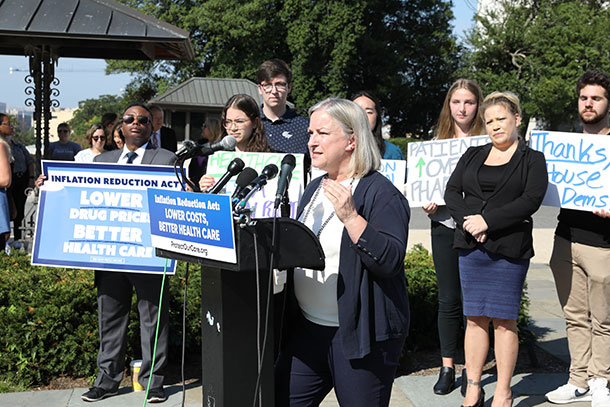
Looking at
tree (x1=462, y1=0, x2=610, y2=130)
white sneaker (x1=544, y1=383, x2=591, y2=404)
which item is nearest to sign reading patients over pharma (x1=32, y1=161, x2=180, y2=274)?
white sneaker (x1=544, y1=383, x2=591, y2=404)

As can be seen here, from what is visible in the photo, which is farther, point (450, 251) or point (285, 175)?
point (450, 251)

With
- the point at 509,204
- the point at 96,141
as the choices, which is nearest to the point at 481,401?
the point at 509,204

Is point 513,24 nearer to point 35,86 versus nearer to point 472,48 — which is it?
point 472,48

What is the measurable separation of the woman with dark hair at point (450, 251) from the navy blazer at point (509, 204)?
1.73 ft

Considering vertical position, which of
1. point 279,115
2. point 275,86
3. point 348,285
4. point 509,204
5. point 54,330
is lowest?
point 54,330

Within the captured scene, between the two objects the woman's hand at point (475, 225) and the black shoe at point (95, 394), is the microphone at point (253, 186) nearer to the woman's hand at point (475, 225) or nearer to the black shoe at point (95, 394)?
the woman's hand at point (475, 225)

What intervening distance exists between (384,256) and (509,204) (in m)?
1.86

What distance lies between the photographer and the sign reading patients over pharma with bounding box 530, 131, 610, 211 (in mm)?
4828

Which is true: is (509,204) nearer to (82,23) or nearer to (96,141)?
(82,23)

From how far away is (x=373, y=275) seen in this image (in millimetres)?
2979

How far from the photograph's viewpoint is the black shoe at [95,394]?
494 cm

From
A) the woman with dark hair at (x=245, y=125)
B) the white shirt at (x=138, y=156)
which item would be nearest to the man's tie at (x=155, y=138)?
the white shirt at (x=138, y=156)

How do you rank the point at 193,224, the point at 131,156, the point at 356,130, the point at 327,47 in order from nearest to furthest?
the point at 193,224
the point at 356,130
the point at 131,156
the point at 327,47

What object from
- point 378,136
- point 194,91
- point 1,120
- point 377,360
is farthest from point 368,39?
point 377,360
